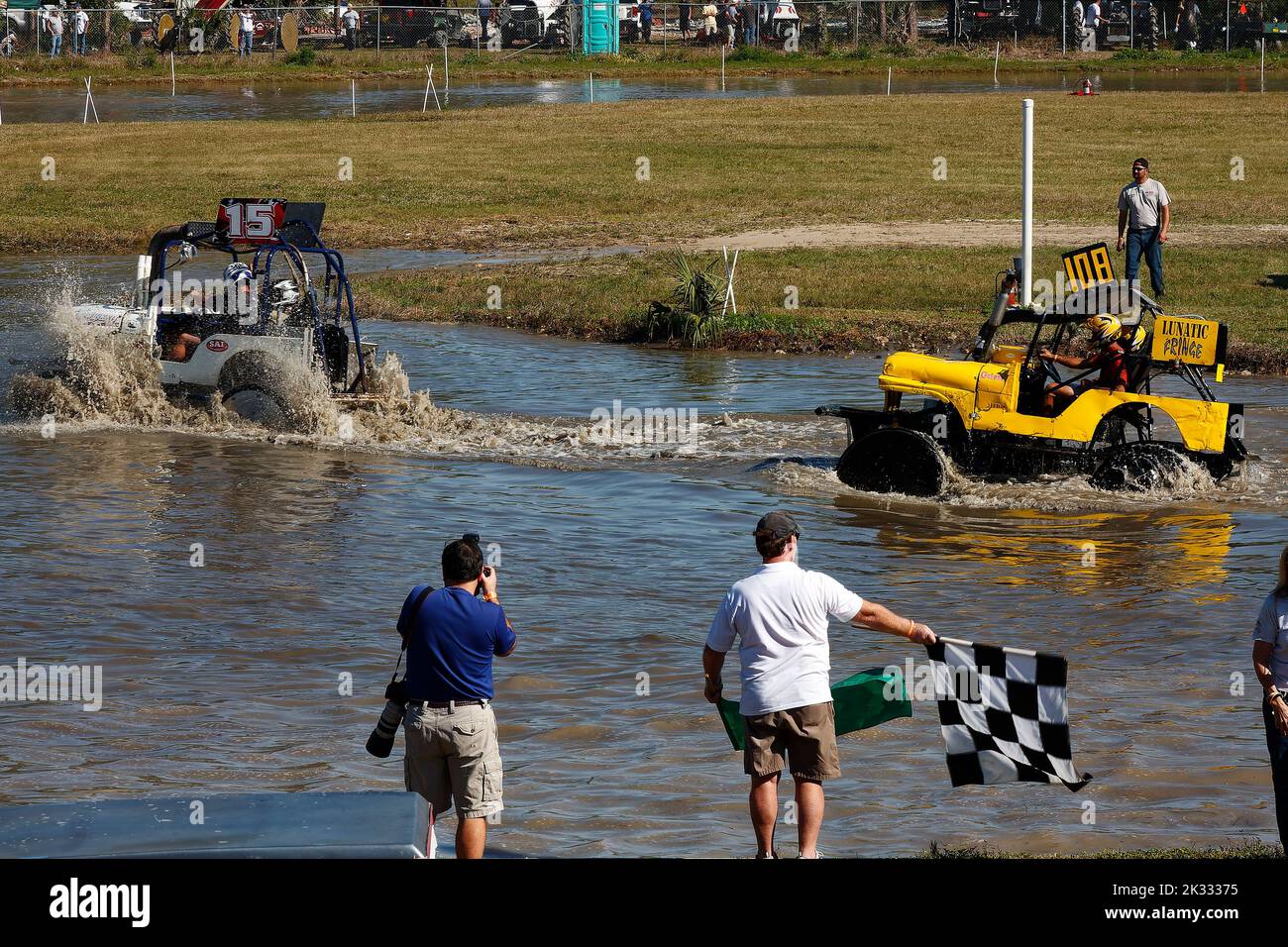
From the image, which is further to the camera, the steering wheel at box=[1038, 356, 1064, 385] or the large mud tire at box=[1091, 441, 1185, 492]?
the steering wheel at box=[1038, 356, 1064, 385]

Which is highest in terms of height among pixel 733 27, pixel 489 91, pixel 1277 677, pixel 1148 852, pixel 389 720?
pixel 733 27

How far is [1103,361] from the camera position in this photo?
1349cm

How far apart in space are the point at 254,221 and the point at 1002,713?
10814mm

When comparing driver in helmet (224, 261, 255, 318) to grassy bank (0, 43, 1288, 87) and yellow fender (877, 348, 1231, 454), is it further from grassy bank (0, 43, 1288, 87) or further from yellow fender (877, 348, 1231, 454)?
grassy bank (0, 43, 1288, 87)

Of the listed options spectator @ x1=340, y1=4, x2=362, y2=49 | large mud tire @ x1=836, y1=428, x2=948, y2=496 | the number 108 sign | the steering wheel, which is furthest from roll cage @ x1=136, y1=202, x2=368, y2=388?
spectator @ x1=340, y1=4, x2=362, y2=49

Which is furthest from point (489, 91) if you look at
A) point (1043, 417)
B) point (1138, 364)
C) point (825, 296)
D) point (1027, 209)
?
point (1138, 364)

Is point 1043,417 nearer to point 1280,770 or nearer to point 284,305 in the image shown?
point 284,305

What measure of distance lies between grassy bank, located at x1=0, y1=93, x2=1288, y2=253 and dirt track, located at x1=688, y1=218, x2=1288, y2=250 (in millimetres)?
658

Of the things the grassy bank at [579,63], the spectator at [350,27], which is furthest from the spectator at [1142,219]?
the spectator at [350,27]

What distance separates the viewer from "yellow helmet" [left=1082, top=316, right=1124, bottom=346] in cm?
1347
